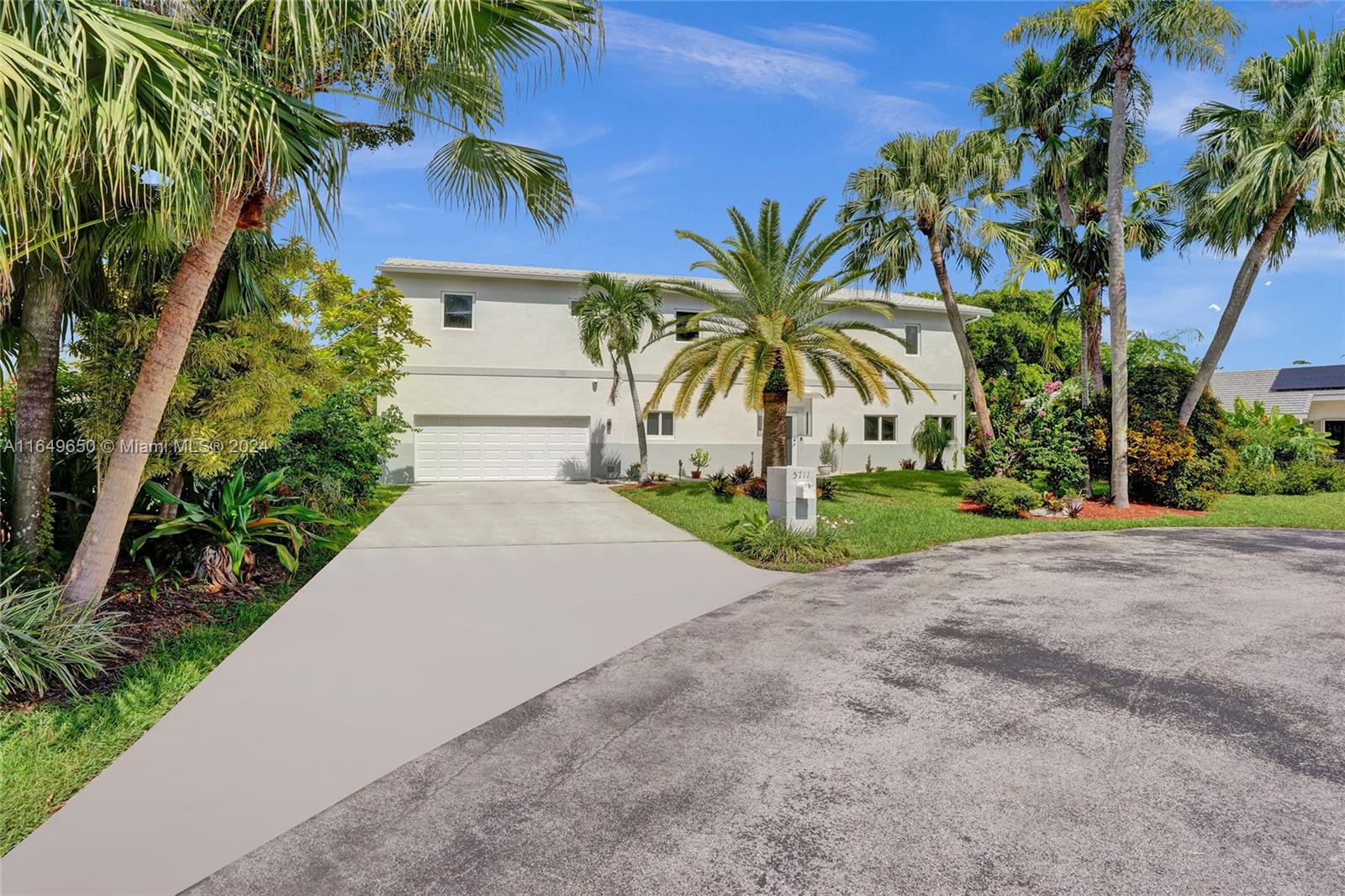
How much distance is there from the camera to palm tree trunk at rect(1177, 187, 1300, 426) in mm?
14906

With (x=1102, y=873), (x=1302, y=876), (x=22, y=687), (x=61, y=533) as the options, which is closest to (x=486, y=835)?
(x=1102, y=873)

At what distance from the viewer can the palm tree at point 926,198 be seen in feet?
56.9

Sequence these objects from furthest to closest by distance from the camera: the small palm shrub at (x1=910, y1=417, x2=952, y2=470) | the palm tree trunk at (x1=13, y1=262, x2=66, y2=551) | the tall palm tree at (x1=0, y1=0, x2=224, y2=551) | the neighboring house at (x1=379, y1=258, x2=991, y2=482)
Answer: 1. the small palm shrub at (x1=910, y1=417, x2=952, y2=470)
2. the neighboring house at (x1=379, y1=258, x2=991, y2=482)
3. the palm tree trunk at (x1=13, y1=262, x2=66, y2=551)
4. the tall palm tree at (x1=0, y1=0, x2=224, y2=551)

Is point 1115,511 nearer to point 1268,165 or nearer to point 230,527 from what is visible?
point 1268,165

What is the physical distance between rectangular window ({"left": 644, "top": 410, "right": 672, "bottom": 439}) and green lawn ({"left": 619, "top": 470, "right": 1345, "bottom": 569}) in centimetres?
403

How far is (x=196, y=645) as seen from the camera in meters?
5.87

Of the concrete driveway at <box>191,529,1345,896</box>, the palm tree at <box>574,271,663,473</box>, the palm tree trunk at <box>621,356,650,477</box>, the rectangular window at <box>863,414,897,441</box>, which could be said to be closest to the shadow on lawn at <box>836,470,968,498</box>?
the rectangular window at <box>863,414,897,441</box>

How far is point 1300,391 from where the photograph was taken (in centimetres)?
3061

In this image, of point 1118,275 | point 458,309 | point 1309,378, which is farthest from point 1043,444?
point 1309,378

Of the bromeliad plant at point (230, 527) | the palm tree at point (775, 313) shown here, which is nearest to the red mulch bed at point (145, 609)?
the bromeliad plant at point (230, 527)

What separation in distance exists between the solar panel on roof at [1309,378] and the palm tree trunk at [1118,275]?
21.8 m

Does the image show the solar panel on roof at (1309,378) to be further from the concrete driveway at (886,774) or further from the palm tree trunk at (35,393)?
the palm tree trunk at (35,393)

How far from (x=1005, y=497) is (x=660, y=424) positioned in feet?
37.4

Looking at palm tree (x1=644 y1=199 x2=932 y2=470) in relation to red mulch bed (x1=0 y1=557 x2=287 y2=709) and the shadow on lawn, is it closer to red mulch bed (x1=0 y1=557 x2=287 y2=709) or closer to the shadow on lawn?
the shadow on lawn
